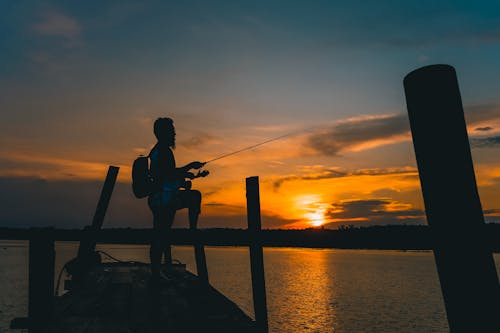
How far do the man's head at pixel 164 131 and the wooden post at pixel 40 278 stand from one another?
2524mm

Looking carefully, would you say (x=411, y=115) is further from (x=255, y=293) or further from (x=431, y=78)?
(x=255, y=293)

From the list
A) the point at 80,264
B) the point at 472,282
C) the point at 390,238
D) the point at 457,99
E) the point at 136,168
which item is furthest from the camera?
the point at 80,264

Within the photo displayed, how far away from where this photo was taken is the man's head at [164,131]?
255 inches

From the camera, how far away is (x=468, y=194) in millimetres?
2252

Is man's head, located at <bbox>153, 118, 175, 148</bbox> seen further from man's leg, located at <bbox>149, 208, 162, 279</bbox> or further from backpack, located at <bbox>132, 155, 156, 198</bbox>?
man's leg, located at <bbox>149, 208, 162, 279</bbox>

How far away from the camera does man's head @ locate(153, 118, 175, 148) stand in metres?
6.49

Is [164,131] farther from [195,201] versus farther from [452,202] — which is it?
[452,202]

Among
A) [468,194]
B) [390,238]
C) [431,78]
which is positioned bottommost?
[390,238]

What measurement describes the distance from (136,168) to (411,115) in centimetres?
470

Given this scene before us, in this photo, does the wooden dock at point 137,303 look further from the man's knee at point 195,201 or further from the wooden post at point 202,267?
the man's knee at point 195,201

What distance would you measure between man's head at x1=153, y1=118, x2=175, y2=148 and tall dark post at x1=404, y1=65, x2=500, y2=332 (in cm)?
473

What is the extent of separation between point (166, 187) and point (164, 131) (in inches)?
38.0

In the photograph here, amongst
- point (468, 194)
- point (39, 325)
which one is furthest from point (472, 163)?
point (39, 325)

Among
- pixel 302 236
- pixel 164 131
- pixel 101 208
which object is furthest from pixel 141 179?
pixel 101 208
